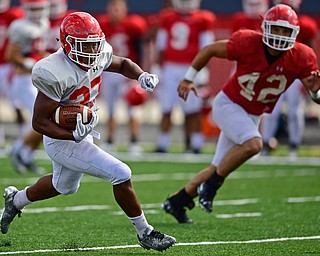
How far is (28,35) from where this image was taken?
32.2ft

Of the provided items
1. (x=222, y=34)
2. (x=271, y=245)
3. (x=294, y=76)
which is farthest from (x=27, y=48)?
(x=222, y=34)

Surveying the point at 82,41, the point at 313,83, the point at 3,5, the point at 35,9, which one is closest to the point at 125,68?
the point at 82,41

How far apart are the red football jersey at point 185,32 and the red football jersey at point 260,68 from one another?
5054 millimetres

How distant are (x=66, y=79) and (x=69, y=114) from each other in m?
0.21

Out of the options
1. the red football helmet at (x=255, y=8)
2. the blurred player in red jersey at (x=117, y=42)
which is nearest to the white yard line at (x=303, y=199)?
the red football helmet at (x=255, y=8)

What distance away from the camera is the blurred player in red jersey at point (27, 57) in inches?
380

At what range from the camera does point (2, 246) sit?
18.3 ft

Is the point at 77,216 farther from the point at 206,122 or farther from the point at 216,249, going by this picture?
the point at 206,122

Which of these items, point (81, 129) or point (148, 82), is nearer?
point (81, 129)

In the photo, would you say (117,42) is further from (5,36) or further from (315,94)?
(315,94)

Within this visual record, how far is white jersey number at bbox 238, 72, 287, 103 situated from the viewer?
6570 millimetres

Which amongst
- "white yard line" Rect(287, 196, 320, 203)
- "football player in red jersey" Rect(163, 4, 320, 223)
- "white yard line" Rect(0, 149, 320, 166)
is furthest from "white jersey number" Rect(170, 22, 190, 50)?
"football player in red jersey" Rect(163, 4, 320, 223)

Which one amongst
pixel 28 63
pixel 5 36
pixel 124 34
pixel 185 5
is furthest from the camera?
pixel 124 34

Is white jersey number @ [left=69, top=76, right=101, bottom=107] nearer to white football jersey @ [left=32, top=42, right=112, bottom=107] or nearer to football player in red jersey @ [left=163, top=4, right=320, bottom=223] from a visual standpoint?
white football jersey @ [left=32, top=42, right=112, bottom=107]
